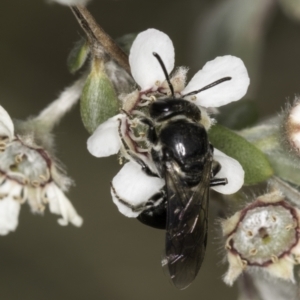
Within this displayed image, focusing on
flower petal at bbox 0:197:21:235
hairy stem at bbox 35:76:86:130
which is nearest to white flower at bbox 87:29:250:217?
hairy stem at bbox 35:76:86:130

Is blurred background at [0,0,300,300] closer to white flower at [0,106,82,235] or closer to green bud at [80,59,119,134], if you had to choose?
white flower at [0,106,82,235]

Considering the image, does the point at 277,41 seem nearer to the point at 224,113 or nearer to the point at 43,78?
the point at 43,78

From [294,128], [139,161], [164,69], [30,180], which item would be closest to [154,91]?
[164,69]

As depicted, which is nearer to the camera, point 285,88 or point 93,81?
point 93,81

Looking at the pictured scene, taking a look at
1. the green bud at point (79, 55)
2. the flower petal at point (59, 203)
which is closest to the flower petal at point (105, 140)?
the green bud at point (79, 55)

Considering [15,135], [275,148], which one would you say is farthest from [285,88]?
[15,135]

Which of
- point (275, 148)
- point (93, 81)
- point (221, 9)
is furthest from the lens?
point (221, 9)
